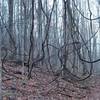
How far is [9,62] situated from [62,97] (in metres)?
4.29

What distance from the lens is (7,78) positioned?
332 inches

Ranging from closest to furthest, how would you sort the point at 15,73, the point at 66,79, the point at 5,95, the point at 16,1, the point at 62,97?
the point at 5,95
the point at 62,97
the point at 15,73
the point at 66,79
the point at 16,1

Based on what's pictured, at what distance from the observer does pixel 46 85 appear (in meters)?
9.27

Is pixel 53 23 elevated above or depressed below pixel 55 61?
above

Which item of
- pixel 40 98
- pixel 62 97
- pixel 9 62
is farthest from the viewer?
pixel 9 62

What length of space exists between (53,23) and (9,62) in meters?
9.41

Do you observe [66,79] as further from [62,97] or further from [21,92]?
[21,92]

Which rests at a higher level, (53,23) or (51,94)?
(53,23)

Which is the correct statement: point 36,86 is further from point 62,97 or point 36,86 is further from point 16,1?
point 16,1

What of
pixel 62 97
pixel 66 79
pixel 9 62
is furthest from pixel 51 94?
pixel 9 62

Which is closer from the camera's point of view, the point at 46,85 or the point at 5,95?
the point at 5,95

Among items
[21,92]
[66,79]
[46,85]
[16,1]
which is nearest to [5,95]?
[21,92]

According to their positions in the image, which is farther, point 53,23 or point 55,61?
point 53,23

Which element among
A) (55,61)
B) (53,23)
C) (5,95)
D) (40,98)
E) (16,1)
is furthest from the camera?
(53,23)
